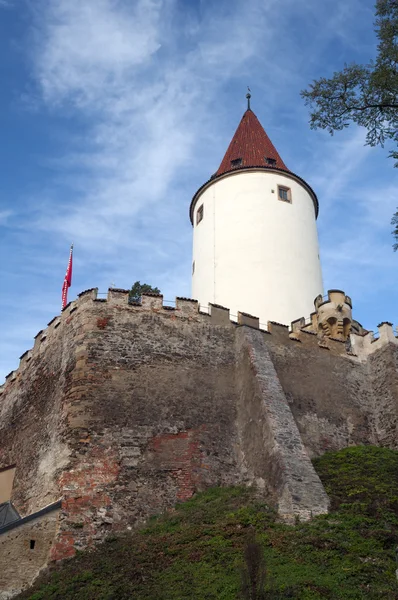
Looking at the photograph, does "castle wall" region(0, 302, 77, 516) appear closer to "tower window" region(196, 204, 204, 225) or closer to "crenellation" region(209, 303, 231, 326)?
"crenellation" region(209, 303, 231, 326)

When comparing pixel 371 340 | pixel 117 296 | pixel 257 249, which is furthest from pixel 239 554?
pixel 257 249

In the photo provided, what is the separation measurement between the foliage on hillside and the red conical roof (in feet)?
61.9

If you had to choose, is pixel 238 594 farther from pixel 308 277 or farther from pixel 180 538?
pixel 308 277

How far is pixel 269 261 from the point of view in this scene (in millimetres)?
30469

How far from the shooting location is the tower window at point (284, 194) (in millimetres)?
32844

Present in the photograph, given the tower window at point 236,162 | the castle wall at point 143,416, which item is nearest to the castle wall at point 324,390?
the castle wall at point 143,416

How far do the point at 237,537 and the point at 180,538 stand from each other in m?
1.55

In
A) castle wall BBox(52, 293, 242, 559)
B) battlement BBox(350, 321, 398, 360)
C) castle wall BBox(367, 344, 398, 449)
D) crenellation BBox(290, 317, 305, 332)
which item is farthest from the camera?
crenellation BBox(290, 317, 305, 332)

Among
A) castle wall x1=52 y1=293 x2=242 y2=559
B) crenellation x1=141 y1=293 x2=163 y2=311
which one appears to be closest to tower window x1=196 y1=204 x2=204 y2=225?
castle wall x1=52 y1=293 x2=242 y2=559

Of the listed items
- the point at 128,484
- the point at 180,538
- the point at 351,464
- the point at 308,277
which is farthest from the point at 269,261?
the point at 180,538

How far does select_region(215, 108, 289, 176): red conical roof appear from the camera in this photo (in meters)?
34.0

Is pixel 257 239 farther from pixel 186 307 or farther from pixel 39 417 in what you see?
pixel 39 417

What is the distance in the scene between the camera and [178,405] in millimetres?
21344

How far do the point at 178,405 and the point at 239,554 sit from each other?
273 inches
